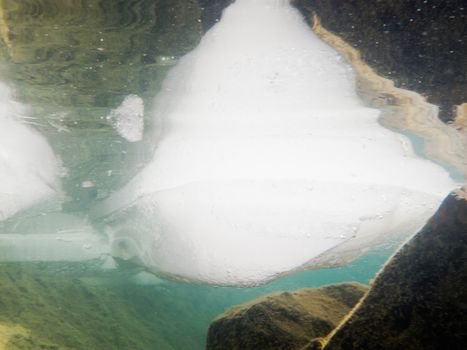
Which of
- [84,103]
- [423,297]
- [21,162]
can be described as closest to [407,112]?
[423,297]

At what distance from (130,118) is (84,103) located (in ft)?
3.48

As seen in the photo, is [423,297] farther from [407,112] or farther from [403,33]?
[407,112]

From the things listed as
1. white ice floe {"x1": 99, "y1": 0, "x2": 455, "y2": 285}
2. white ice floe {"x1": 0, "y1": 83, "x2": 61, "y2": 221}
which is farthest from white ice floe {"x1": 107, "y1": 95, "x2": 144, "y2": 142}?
white ice floe {"x1": 0, "y1": 83, "x2": 61, "y2": 221}

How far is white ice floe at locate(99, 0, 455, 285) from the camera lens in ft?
20.1

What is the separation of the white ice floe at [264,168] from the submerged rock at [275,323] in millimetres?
4013

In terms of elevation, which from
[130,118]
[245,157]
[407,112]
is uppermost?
[407,112]

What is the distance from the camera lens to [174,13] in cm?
495

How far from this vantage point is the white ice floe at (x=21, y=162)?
8.52 m

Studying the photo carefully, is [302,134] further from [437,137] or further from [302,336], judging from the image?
[302,336]

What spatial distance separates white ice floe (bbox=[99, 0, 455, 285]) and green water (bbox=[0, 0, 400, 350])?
676mm

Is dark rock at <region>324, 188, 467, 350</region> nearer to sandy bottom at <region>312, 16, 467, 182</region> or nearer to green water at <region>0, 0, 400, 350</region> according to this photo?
sandy bottom at <region>312, 16, 467, 182</region>

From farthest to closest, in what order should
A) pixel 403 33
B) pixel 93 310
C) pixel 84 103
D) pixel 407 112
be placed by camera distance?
pixel 93 310
pixel 84 103
pixel 407 112
pixel 403 33

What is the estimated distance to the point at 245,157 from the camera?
9.62 m

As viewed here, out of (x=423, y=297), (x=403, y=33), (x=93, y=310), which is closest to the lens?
(x=423, y=297)
